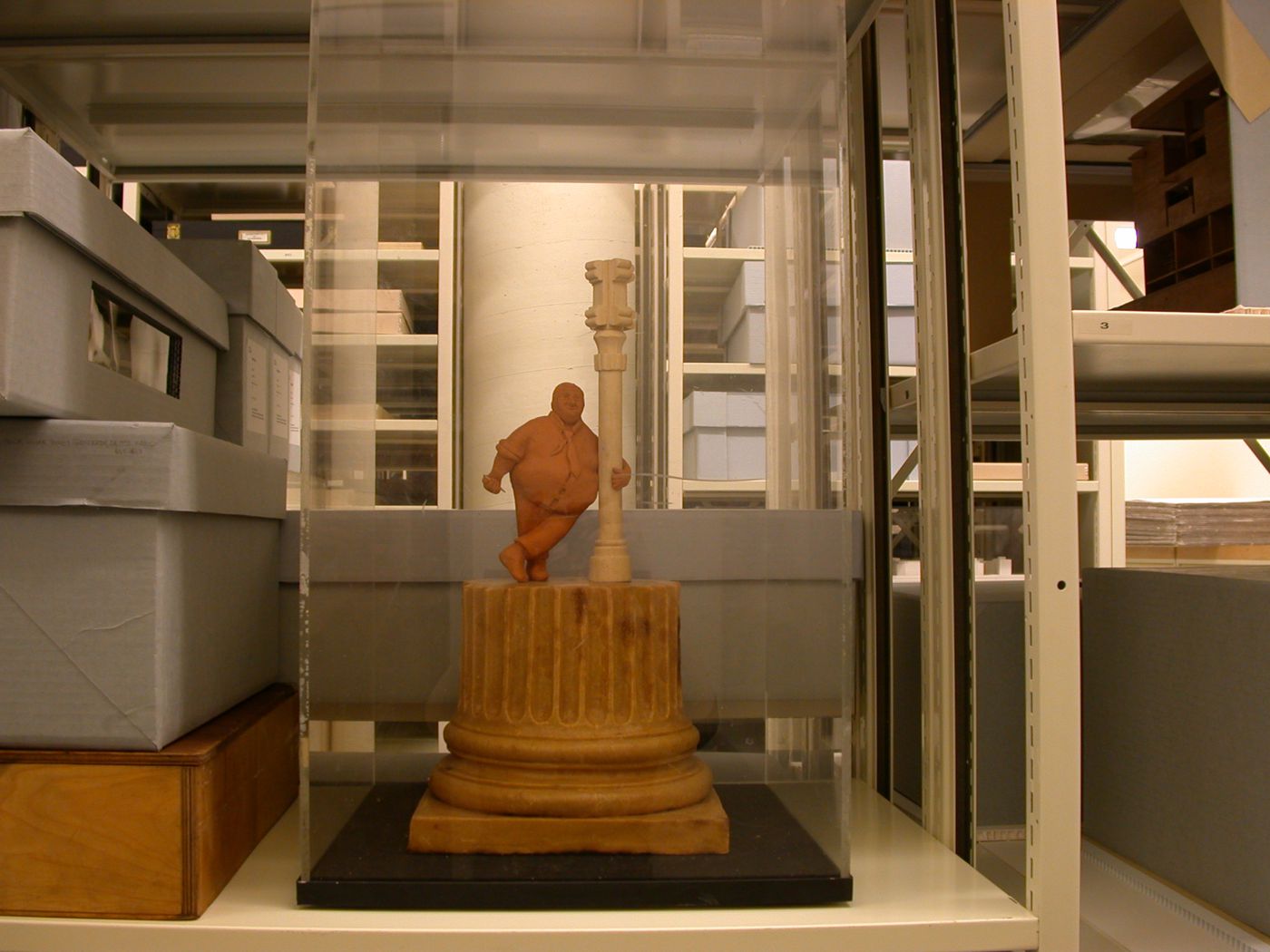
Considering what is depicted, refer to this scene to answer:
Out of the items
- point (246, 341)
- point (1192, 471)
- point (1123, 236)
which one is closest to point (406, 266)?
point (246, 341)

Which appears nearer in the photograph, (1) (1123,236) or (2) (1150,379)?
(2) (1150,379)

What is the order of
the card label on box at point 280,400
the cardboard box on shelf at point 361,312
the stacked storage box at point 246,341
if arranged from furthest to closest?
the card label on box at point 280,400, the stacked storage box at point 246,341, the cardboard box on shelf at point 361,312

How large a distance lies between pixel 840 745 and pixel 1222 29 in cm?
65

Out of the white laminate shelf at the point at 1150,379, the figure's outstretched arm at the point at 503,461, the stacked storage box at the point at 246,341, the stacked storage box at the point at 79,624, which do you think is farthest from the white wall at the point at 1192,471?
the stacked storage box at the point at 79,624

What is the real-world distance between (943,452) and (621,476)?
0.91ft

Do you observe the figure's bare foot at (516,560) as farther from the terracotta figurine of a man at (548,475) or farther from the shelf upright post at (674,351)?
the shelf upright post at (674,351)

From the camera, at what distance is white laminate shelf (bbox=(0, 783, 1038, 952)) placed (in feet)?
2.21

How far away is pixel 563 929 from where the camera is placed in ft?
2.22

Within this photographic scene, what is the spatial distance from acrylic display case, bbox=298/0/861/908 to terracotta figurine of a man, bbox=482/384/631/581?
1.4 inches

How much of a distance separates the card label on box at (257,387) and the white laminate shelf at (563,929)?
2.10 feet

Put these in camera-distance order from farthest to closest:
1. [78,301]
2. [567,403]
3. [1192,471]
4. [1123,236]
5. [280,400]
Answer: [1192,471] → [1123,236] → [280,400] → [567,403] → [78,301]

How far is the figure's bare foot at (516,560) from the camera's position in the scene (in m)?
0.86

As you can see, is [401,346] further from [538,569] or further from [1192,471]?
[1192,471]

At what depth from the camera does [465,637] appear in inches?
33.0
